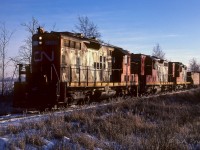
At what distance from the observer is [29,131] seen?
905 centimetres

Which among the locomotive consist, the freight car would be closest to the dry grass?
the freight car

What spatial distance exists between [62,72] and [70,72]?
529mm

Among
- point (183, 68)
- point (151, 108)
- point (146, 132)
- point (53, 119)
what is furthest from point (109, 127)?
point (183, 68)

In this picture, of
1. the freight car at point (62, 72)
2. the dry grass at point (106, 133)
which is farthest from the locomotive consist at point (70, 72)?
the dry grass at point (106, 133)

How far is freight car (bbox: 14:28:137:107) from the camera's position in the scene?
14930mm

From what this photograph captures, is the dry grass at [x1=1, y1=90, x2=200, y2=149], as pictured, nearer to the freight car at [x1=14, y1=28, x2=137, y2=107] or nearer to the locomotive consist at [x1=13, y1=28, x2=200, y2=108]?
the freight car at [x1=14, y1=28, x2=137, y2=107]

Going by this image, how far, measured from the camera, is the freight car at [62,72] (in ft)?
49.0

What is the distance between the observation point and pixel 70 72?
16.2m

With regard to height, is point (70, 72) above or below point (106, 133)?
above

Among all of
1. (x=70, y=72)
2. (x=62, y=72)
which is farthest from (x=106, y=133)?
(x=70, y=72)

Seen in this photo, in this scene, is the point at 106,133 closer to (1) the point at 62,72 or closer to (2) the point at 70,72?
(1) the point at 62,72

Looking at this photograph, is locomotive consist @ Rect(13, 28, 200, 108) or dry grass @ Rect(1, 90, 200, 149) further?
locomotive consist @ Rect(13, 28, 200, 108)

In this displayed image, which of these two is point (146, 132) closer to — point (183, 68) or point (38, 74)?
point (38, 74)

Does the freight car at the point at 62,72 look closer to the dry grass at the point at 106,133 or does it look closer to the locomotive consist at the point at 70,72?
the locomotive consist at the point at 70,72
